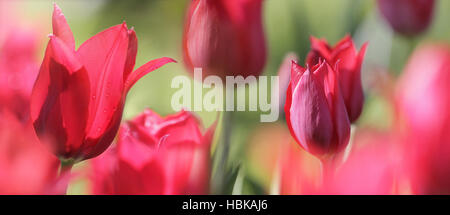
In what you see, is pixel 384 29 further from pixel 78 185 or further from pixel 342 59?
pixel 78 185

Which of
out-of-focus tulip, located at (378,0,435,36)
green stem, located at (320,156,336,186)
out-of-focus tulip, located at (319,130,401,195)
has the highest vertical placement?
out-of-focus tulip, located at (378,0,435,36)

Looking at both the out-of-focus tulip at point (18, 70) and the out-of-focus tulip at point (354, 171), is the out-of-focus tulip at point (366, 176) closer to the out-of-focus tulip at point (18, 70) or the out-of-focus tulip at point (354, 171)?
the out-of-focus tulip at point (354, 171)

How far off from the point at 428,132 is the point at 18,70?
0.83ft

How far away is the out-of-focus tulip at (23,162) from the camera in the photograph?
248 mm

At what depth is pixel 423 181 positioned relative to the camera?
24 cm

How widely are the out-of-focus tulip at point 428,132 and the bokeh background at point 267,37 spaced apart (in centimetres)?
10

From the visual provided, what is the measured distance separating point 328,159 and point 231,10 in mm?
101

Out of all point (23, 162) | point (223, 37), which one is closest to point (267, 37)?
point (223, 37)

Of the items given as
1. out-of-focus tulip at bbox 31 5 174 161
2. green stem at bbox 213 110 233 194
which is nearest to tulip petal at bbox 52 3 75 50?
out-of-focus tulip at bbox 31 5 174 161

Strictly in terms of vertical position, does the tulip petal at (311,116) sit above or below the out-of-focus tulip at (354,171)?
above

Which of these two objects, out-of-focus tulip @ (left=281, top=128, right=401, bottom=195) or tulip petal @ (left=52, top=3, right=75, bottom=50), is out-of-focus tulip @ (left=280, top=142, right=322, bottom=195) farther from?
tulip petal @ (left=52, top=3, right=75, bottom=50)

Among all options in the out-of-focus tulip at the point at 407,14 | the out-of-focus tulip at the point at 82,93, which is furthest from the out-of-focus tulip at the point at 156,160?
the out-of-focus tulip at the point at 407,14

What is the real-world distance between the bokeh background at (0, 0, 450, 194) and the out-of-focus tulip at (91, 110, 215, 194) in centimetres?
7

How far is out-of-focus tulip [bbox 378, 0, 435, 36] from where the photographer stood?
0.36 m
